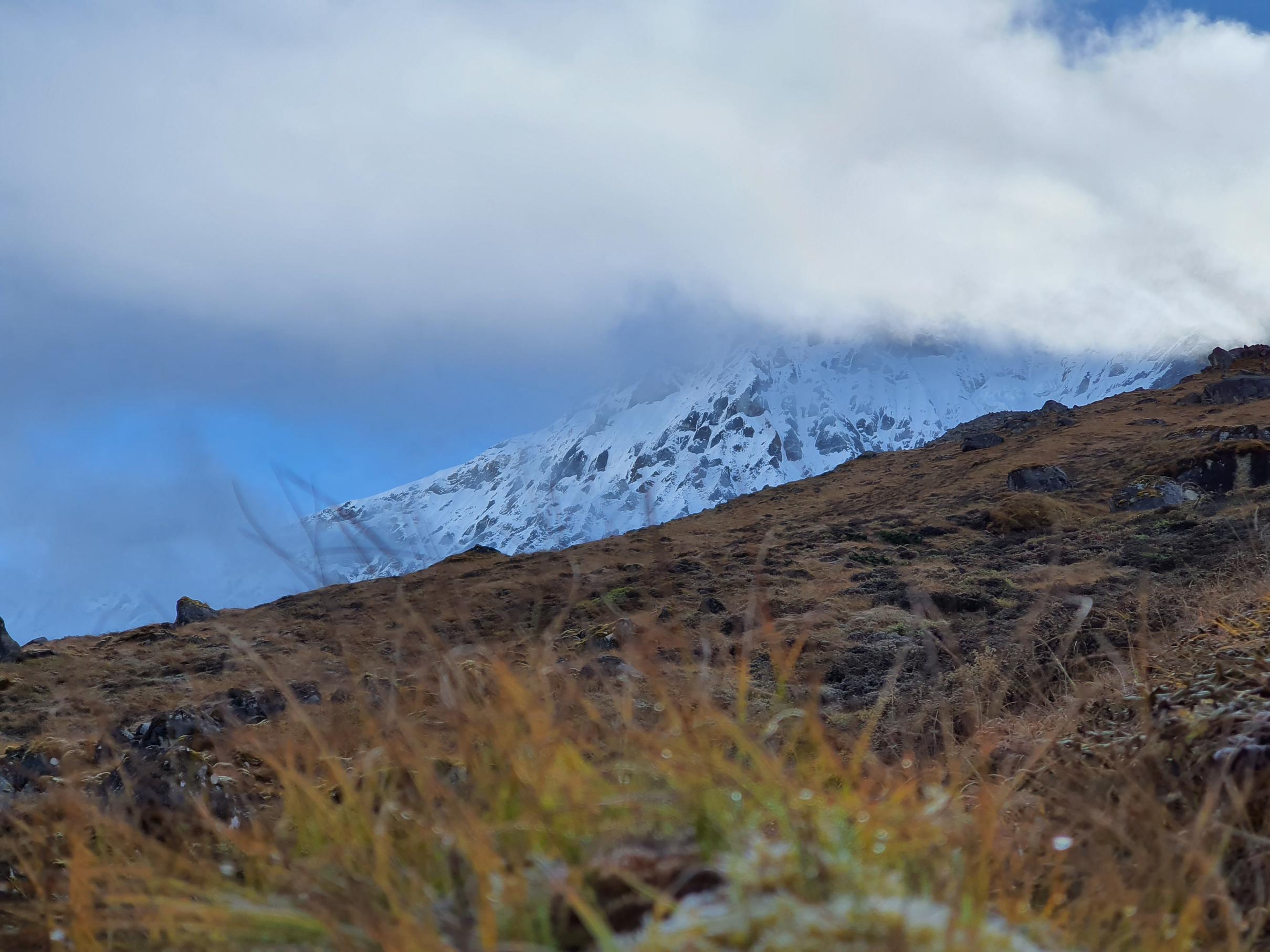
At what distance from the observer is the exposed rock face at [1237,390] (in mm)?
37281

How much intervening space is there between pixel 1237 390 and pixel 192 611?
45.2 m

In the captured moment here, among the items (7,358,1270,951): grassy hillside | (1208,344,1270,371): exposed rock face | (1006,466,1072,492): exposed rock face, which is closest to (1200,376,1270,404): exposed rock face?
(1208,344,1270,371): exposed rock face

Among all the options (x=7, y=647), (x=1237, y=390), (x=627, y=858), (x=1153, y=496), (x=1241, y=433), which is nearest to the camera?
(x=627, y=858)

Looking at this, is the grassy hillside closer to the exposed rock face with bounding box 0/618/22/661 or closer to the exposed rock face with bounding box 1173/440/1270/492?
the exposed rock face with bounding box 1173/440/1270/492

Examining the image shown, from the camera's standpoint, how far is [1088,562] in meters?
11.8

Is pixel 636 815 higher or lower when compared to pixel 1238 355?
lower

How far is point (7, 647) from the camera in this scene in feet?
67.1

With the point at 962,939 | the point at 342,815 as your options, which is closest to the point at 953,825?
the point at 962,939

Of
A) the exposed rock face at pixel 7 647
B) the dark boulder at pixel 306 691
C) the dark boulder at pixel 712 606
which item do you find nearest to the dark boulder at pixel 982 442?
the dark boulder at pixel 712 606

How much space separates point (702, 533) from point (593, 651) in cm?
2693

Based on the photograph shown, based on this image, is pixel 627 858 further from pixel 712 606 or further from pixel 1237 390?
pixel 1237 390

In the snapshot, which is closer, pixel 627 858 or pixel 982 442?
pixel 627 858

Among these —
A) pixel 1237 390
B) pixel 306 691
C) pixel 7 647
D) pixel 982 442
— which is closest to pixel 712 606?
pixel 306 691

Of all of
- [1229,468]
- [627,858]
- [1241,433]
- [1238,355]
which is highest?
[1238,355]
